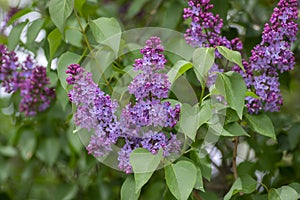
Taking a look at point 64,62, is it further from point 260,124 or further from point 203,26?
point 260,124

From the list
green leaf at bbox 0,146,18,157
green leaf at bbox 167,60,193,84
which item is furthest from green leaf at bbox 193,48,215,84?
green leaf at bbox 0,146,18,157

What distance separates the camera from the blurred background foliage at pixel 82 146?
1.58 meters

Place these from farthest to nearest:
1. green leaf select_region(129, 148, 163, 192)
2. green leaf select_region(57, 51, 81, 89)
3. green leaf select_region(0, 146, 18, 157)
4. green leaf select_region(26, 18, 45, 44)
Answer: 1. green leaf select_region(0, 146, 18, 157)
2. green leaf select_region(26, 18, 45, 44)
3. green leaf select_region(57, 51, 81, 89)
4. green leaf select_region(129, 148, 163, 192)

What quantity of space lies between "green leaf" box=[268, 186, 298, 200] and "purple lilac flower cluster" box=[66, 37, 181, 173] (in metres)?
0.28

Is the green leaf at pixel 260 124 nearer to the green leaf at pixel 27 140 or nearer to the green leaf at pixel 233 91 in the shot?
the green leaf at pixel 233 91

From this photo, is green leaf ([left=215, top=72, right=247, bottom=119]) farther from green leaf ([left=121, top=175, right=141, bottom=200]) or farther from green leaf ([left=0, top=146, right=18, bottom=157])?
green leaf ([left=0, top=146, right=18, bottom=157])

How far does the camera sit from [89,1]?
66.0 inches

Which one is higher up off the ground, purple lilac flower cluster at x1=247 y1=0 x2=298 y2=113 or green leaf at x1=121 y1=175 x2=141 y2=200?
purple lilac flower cluster at x1=247 y1=0 x2=298 y2=113

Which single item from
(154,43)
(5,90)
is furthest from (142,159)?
(5,90)

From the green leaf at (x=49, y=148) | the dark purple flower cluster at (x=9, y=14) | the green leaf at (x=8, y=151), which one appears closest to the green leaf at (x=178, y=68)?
the dark purple flower cluster at (x=9, y=14)

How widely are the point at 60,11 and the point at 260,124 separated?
0.55 meters

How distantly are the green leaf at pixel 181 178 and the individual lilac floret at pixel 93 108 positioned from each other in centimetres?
13

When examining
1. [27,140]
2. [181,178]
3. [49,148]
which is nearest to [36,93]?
[27,140]

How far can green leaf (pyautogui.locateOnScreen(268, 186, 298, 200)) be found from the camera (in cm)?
118
